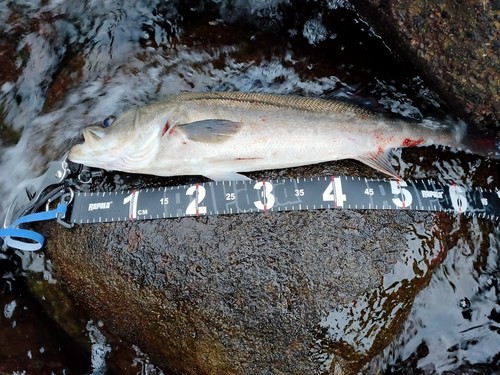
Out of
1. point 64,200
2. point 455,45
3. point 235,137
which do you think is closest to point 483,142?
point 455,45

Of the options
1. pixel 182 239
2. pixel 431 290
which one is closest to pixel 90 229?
pixel 182 239

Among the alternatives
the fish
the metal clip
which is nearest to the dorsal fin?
the fish

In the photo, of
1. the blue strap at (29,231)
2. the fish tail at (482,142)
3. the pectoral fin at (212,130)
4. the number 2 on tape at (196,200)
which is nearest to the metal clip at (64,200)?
the blue strap at (29,231)

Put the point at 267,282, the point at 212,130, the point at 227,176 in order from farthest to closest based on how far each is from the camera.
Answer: the point at 227,176, the point at 212,130, the point at 267,282

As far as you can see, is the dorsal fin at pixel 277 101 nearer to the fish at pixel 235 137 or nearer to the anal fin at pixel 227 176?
the fish at pixel 235 137

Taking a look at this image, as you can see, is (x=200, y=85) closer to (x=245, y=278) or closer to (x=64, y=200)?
(x=64, y=200)

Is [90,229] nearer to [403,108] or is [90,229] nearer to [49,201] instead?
[49,201]
